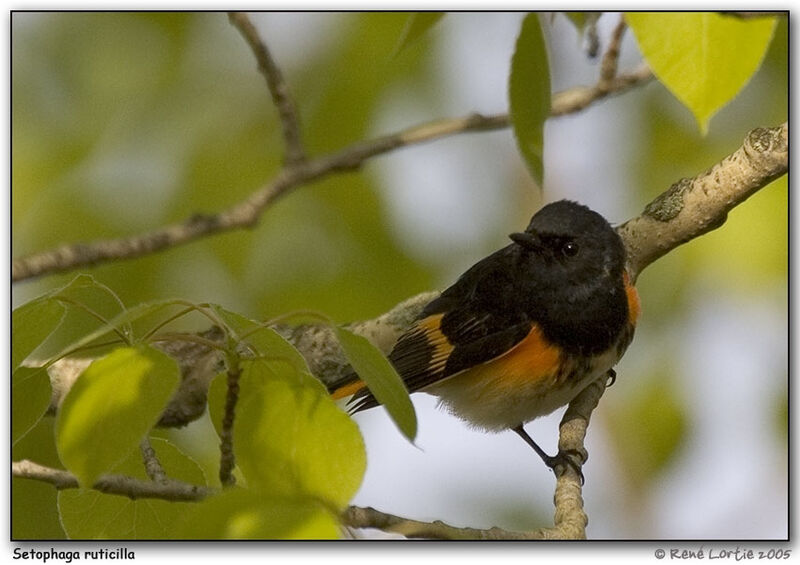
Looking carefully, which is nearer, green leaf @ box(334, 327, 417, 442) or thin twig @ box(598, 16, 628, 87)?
green leaf @ box(334, 327, 417, 442)

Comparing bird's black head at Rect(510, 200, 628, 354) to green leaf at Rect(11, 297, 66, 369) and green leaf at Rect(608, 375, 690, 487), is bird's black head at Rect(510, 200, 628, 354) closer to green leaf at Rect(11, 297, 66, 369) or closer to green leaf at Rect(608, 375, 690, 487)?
green leaf at Rect(608, 375, 690, 487)

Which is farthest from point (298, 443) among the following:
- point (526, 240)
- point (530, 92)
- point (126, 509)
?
point (526, 240)

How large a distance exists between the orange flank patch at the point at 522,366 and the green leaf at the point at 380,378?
4.23ft

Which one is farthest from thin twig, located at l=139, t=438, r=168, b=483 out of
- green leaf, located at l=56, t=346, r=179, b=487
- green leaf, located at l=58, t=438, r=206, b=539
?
green leaf, located at l=56, t=346, r=179, b=487

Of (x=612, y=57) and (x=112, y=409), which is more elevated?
(x=612, y=57)

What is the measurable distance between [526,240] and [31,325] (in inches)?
55.8

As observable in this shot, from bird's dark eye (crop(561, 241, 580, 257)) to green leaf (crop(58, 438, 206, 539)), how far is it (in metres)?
1.23

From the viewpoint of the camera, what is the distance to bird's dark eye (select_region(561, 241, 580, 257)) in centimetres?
251

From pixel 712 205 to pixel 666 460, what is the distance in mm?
802

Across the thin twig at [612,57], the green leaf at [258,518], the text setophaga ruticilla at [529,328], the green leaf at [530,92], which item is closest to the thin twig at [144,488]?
the green leaf at [258,518]

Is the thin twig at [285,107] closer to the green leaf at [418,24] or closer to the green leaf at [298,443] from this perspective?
the green leaf at [418,24]

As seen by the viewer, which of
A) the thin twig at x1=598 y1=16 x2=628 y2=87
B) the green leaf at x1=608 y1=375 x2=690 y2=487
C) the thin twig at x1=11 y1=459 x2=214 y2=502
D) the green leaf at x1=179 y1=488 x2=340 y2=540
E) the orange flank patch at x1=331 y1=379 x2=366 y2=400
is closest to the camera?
the green leaf at x1=179 y1=488 x2=340 y2=540

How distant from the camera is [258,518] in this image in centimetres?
106

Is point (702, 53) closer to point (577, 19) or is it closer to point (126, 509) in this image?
point (577, 19)
